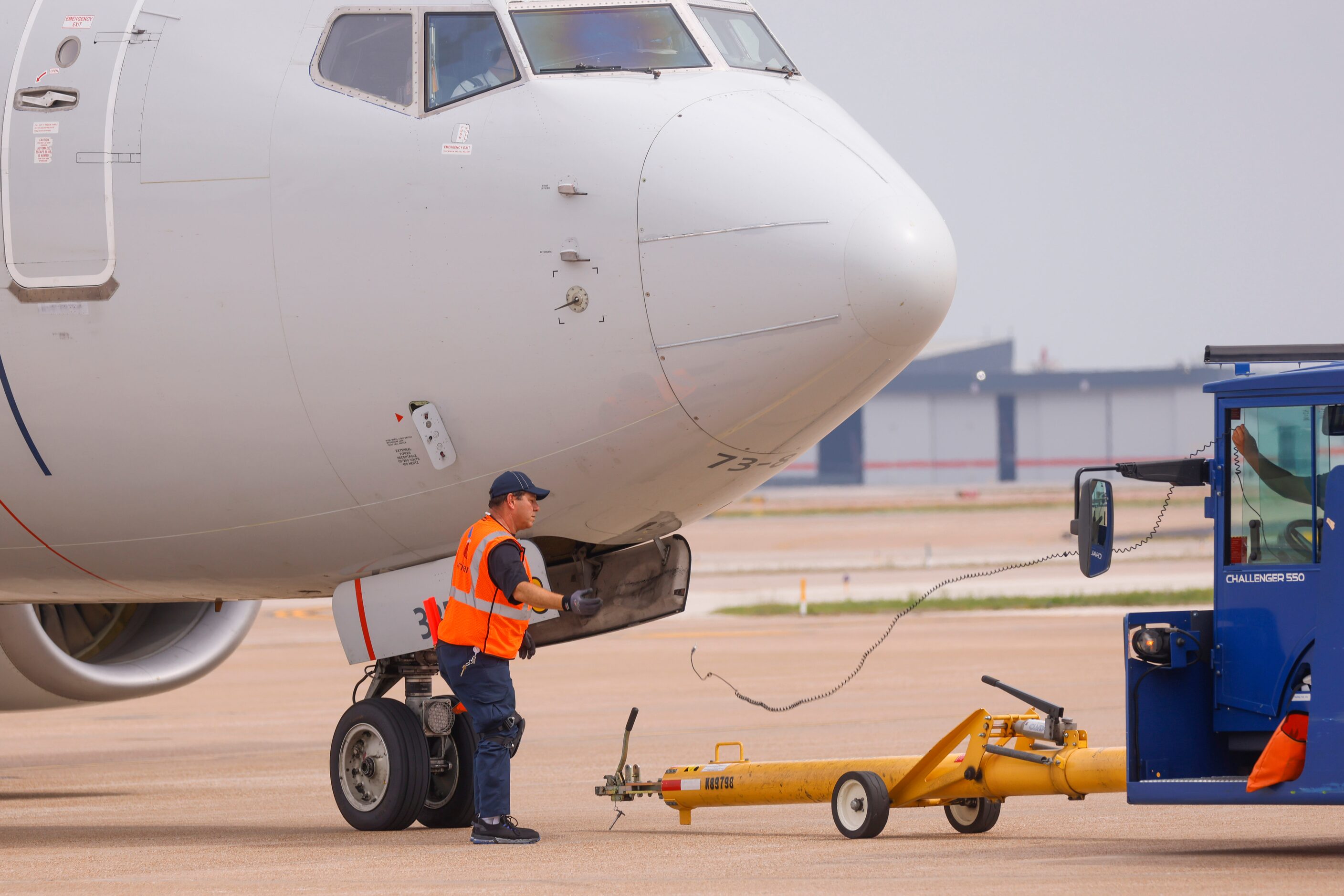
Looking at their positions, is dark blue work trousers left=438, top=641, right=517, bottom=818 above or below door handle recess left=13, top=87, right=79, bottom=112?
below

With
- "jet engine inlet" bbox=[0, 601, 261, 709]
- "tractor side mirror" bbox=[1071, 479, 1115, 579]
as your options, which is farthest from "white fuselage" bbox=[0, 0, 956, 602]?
"jet engine inlet" bbox=[0, 601, 261, 709]

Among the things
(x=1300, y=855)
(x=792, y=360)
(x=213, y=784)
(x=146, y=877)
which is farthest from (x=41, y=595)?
(x=1300, y=855)

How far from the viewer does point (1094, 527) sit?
31.7 ft

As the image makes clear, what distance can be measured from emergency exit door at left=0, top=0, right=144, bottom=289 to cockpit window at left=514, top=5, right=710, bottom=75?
245 centimetres

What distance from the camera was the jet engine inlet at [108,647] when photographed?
1398 centimetres

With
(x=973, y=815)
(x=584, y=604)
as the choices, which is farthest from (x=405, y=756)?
(x=973, y=815)

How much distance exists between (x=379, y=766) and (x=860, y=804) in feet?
9.37

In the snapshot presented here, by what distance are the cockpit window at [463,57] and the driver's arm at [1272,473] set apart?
4373mm

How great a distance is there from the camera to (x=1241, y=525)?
31.7 feet

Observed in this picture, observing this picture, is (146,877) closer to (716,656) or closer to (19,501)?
(19,501)

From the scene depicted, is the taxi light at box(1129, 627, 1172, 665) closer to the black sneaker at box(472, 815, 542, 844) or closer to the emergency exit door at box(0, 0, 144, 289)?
the black sneaker at box(472, 815, 542, 844)

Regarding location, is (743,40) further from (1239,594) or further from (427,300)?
(1239,594)

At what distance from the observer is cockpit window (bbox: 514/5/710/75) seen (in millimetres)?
10562

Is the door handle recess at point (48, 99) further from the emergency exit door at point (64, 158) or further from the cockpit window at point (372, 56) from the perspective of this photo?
the cockpit window at point (372, 56)
